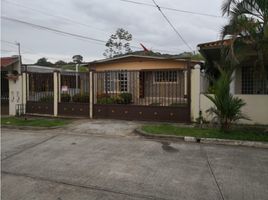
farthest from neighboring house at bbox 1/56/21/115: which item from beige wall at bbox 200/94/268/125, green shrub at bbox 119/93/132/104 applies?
beige wall at bbox 200/94/268/125

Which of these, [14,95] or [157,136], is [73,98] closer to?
[14,95]

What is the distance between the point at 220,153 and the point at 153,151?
1673mm

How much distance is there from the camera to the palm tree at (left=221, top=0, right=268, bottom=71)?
7809mm

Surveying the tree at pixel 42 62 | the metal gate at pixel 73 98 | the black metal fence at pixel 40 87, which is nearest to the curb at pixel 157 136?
the metal gate at pixel 73 98

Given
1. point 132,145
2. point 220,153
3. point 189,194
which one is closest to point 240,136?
point 220,153

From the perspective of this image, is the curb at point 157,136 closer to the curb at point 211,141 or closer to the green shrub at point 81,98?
the curb at point 211,141

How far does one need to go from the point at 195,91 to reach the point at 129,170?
591cm

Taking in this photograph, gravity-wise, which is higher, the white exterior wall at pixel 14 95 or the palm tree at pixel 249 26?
the palm tree at pixel 249 26

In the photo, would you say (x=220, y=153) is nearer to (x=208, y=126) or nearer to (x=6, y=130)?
(x=208, y=126)

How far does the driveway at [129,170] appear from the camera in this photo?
14.0 feet

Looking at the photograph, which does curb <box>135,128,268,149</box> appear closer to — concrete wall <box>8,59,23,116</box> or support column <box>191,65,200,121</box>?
support column <box>191,65,200,121</box>

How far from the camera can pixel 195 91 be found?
10.4 meters

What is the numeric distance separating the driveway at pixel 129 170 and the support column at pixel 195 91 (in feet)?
9.86

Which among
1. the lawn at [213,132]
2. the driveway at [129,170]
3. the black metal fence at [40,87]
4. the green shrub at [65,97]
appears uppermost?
the black metal fence at [40,87]
